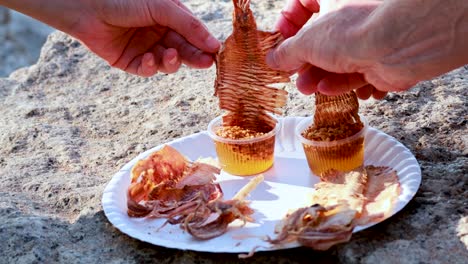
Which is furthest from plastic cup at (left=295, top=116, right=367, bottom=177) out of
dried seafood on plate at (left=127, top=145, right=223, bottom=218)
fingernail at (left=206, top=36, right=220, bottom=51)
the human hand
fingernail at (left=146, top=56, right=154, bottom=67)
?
fingernail at (left=146, top=56, right=154, bottom=67)

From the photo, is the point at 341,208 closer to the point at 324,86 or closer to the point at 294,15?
the point at 324,86

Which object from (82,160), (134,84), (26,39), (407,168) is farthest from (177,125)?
(26,39)

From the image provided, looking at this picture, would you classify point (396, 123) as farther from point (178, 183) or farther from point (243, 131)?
point (178, 183)

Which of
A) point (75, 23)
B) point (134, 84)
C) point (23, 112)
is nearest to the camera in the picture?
point (75, 23)

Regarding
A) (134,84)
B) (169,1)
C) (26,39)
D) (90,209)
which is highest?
(169,1)

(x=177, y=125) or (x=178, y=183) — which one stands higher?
(x=178, y=183)

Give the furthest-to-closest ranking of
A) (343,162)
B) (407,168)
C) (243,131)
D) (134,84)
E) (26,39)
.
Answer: (26,39) → (134,84) → (243,131) → (343,162) → (407,168)

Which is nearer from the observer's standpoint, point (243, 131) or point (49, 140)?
point (243, 131)

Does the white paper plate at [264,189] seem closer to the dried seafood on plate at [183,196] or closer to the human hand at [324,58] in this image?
the dried seafood on plate at [183,196]
